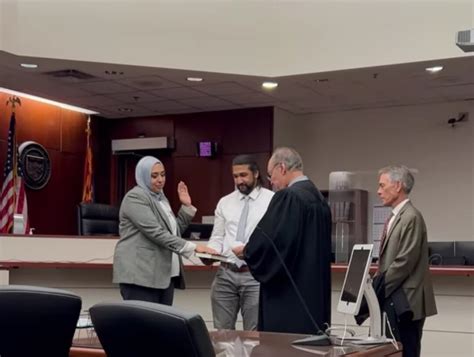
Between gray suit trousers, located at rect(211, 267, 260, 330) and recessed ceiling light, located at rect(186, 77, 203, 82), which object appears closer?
gray suit trousers, located at rect(211, 267, 260, 330)

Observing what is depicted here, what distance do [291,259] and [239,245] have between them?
0.70 m

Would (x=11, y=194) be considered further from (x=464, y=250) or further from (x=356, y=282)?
(x=356, y=282)

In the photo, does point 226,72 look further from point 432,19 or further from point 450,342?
point 450,342

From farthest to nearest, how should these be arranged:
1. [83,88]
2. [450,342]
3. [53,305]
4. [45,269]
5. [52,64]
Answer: [83,88]
[52,64]
[45,269]
[450,342]
[53,305]

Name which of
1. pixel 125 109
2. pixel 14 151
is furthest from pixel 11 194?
pixel 125 109

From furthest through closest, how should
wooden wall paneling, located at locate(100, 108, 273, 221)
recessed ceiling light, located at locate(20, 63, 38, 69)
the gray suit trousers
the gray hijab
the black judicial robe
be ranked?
1. wooden wall paneling, located at locate(100, 108, 273, 221)
2. recessed ceiling light, located at locate(20, 63, 38, 69)
3. the gray suit trousers
4. the gray hijab
5. the black judicial robe

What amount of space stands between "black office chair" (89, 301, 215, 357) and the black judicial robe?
5.27 ft

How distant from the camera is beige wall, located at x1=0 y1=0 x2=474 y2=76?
22.9 ft

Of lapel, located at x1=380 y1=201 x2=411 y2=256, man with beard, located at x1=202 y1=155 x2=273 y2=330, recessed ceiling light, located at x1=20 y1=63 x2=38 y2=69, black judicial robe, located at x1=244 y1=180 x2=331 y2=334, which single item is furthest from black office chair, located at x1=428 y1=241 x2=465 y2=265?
recessed ceiling light, located at x1=20 y1=63 x2=38 y2=69

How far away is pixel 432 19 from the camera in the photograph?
689 cm

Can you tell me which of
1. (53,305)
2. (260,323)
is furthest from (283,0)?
(53,305)

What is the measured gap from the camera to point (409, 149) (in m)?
10.1

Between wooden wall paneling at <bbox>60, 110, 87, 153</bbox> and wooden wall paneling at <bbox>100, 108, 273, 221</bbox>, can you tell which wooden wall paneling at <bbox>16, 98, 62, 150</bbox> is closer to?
wooden wall paneling at <bbox>60, 110, 87, 153</bbox>

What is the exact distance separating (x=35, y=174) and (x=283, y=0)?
14.1 feet
